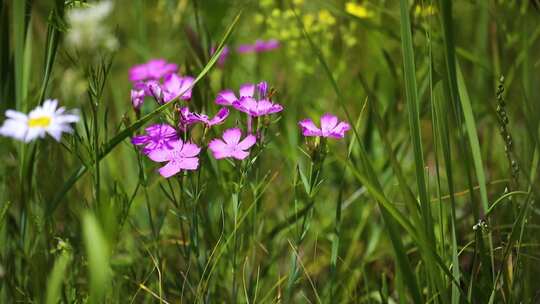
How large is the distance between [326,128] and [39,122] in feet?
1.68

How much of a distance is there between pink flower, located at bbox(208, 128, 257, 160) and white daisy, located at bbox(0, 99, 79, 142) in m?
0.25

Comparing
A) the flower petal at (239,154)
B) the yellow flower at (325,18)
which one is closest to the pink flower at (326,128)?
the flower petal at (239,154)

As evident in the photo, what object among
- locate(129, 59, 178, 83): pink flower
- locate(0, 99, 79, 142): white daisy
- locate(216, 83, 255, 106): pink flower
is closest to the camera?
locate(0, 99, 79, 142): white daisy

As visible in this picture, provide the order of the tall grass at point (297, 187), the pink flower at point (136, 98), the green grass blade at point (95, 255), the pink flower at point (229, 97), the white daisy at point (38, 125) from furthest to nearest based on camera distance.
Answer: the pink flower at point (136, 98) < the pink flower at point (229, 97) < the tall grass at point (297, 187) < the white daisy at point (38, 125) < the green grass blade at point (95, 255)

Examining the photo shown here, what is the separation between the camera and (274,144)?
199 cm

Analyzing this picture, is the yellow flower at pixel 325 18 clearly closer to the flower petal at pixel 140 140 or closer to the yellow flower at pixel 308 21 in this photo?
the yellow flower at pixel 308 21

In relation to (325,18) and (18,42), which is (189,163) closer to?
(18,42)

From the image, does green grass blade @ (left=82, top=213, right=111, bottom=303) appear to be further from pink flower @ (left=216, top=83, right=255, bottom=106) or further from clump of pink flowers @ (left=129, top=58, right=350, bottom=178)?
pink flower @ (left=216, top=83, right=255, bottom=106)

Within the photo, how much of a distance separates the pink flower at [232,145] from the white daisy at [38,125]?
253 mm

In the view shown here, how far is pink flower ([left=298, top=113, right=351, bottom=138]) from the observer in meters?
1.16

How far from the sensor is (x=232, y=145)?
3.84 feet

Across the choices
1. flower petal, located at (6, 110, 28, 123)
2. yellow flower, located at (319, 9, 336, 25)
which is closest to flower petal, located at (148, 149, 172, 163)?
flower petal, located at (6, 110, 28, 123)

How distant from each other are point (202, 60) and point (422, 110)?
60 cm

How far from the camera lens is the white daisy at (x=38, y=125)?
1.01 metres
